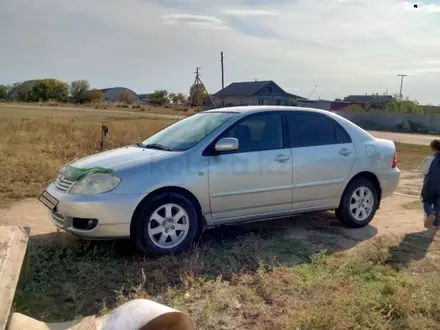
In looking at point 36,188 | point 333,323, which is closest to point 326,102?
point 36,188

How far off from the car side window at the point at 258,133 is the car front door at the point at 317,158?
19 cm

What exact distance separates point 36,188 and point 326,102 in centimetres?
5445

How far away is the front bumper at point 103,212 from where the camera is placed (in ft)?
15.5

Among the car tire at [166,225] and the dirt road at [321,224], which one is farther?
the dirt road at [321,224]

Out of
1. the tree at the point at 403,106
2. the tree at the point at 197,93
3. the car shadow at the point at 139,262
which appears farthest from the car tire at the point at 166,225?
the tree at the point at 403,106

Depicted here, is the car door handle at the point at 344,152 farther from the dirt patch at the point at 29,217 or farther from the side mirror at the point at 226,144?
the dirt patch at the point at 29,217

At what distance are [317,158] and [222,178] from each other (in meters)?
1.40

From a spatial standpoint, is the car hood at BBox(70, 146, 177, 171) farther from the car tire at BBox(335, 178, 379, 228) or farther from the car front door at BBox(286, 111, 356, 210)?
the car tire at BBox(335, 178, 379, 228)

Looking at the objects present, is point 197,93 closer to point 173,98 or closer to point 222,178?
point 222,178

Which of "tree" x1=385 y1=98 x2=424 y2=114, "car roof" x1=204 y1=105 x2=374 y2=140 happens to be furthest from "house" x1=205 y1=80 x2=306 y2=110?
"car roof" x1=204 y1=105 x2=374 y2=140

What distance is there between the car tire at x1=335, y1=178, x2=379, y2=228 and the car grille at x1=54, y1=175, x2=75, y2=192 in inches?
136

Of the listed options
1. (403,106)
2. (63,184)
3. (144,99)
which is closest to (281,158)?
(63,184)

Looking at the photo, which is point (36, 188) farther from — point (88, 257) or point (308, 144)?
point (308, 144)

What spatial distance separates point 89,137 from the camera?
14539mm
